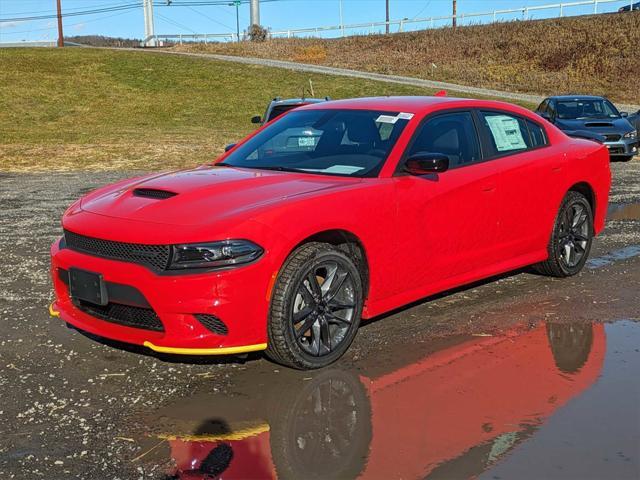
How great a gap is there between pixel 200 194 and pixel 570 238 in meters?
3.60

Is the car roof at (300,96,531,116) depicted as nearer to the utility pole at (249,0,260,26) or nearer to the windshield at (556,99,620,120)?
the windshield at (556,99,620,120)

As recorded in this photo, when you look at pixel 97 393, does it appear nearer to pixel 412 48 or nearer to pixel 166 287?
pixel 166 287

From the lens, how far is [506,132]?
20.6 ft

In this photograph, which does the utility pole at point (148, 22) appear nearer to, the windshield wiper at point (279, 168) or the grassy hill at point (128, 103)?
the grassy hill at point (128, 103)

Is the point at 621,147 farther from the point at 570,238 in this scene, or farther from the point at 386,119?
the point at 386,119

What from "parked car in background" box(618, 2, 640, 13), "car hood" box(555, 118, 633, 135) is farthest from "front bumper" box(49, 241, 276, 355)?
"parked car in background" box(618, 2, 640, 13)

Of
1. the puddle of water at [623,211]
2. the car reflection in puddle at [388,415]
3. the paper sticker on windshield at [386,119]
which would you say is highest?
the paper sticker on windshield at [386,119]

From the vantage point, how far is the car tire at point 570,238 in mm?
6637

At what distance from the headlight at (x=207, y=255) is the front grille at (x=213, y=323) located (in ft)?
0.90

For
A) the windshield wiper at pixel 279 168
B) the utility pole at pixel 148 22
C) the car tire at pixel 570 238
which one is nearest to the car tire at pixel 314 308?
the windshield wiper at pixel 279 168

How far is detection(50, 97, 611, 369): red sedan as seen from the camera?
4266 mm

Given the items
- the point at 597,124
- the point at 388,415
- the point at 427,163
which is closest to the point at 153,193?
the point at 427,163

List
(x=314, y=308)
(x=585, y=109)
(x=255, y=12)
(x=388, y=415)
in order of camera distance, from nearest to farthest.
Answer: (x=388, y=415) < (x=314, y=308) < (x=585, y=109) < (x=255, y=12)

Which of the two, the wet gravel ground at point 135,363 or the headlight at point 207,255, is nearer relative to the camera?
the wet gravel ground at point 135,363
